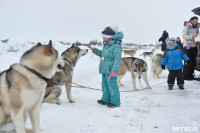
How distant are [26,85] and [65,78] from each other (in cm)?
203

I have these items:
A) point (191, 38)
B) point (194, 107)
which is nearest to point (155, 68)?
point (191, 38)

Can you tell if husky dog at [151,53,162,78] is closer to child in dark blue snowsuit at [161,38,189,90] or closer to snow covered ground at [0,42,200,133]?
child in dark blue snowsuit at [161,38,189,90]

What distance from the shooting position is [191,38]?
602 cm

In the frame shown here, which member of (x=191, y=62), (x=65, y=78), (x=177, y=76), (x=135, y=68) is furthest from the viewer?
(x=191, y=62)

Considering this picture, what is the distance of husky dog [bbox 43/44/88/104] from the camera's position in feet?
12.1

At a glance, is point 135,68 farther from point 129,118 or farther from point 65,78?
point 129,118

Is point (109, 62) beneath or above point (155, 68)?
above

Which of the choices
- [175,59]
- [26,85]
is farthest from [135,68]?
[26,85]

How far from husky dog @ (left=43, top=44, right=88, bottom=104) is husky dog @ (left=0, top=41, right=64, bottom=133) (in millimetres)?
1461

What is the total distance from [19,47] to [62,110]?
12.2 meters

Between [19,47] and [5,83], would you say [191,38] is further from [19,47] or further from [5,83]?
[19,47]

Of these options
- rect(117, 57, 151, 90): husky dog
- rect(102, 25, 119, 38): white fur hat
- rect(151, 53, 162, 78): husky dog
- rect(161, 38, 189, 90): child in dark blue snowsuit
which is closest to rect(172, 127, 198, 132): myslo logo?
rect(102, 25, 119, 38): white fur hat

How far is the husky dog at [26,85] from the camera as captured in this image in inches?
75.1

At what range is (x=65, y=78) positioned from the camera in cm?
400
